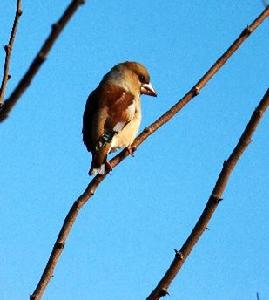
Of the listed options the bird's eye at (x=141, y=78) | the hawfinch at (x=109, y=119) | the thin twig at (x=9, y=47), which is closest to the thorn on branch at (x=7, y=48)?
the thin twig at (x=9, y=47)

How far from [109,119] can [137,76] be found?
1529 mm

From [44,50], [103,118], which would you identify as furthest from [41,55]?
[103,118]

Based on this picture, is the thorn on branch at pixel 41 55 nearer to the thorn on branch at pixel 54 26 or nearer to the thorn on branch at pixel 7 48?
the thorn on branch at pixel 54 26

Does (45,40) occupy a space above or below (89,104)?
below

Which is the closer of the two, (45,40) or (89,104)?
(45,40)

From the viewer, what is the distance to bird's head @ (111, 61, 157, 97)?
734 centimetres

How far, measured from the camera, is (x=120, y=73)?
295 inches

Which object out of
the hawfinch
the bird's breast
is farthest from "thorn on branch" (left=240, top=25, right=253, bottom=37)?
the bird's breast

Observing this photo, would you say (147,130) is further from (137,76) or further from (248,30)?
(137,76)

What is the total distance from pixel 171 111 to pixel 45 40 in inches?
55.5

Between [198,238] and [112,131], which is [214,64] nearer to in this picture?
[198,238]

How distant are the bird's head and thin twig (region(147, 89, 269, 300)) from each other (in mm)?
4956

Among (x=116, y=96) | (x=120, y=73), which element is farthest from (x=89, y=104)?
(x=120, y=73)

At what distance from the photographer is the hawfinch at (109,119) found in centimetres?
601
